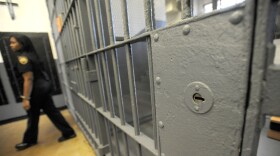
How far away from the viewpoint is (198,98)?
0.38 meters

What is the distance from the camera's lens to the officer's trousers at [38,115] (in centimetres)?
188

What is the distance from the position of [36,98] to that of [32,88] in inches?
6.0

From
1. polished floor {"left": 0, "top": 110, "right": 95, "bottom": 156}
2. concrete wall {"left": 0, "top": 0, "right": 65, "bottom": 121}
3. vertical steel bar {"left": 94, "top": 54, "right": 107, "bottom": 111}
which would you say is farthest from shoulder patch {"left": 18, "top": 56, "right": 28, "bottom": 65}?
concrete wall {"left": 0, "top": 0, "right": 65, "bottom": 121}

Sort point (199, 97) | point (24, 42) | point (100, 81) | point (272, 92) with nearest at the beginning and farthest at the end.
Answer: point (272, 92) < point (199, 97) < point (100, 81) < point (24, 42)

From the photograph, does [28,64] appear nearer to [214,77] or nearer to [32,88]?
[32,88]

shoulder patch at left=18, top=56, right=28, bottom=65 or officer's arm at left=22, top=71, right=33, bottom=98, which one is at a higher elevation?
shoulder patch at left=18, top=56, right=28, bottom=65

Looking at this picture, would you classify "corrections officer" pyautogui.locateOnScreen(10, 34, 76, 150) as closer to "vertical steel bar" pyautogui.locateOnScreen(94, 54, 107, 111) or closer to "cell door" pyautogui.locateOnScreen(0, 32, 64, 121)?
"vertical steel bar" pyautogui.locateOnScreen(94, 54, 107, 111)

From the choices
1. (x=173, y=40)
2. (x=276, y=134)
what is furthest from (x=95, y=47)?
(x=276, y=134)

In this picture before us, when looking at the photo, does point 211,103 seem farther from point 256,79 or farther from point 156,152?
point 156,152

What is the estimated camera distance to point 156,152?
0.64 m

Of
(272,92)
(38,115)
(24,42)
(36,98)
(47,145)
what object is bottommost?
(47,145)

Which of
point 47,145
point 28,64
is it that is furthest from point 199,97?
point 47,145

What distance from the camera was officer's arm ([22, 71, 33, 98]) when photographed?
5.42 feet

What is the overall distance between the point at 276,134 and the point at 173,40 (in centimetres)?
180
